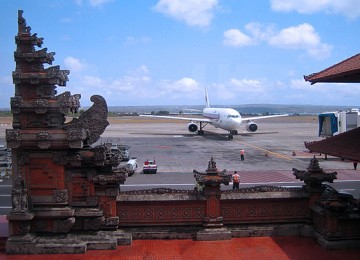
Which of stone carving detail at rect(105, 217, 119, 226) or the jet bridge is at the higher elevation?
the jet bridge

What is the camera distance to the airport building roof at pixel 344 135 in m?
13.8

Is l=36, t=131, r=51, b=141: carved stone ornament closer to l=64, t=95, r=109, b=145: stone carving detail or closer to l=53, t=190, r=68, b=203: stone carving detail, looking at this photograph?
l=64, t=95, r=109, b=145: stone carving detail

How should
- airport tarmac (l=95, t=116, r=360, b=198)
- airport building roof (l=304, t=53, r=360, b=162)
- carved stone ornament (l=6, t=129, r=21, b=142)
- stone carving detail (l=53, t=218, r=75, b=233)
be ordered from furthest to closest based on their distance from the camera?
airport tarmac (l=95, t=116, r=360, b=198) < stone carving detail (l=53, t=218, r=75, b=233) < airport building roof (l=304, t=53, r=360, b=162) < carved stone ornament (l=6, t=129, r=21, b=142)

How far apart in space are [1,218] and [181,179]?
1652cm

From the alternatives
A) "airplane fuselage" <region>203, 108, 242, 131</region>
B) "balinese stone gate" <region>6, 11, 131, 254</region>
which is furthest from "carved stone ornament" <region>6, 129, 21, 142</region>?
"airplane fuselage" <region>203, 108, 242, 131</region>

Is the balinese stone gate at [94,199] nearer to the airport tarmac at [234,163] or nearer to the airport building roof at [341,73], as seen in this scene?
the airport building roof at [341,73]

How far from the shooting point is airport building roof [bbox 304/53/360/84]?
45.5 feet

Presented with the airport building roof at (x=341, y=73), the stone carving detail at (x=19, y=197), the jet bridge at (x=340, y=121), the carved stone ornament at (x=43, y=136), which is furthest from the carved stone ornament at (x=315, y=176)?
the jet bridge at (x=340, y=121)

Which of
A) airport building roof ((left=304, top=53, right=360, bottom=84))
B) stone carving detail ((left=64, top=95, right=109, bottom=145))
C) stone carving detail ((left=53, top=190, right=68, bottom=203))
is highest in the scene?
airport building roof ((left=304, top=53, right=360, bottom=84))

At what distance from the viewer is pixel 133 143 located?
60.5 metres

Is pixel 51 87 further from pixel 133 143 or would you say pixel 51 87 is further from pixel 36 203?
pixel 133 143

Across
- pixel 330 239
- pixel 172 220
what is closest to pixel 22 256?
pixel 172 220

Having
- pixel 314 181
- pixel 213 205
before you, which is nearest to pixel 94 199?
pixel 213 205

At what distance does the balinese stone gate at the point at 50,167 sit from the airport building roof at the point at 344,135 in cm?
730
